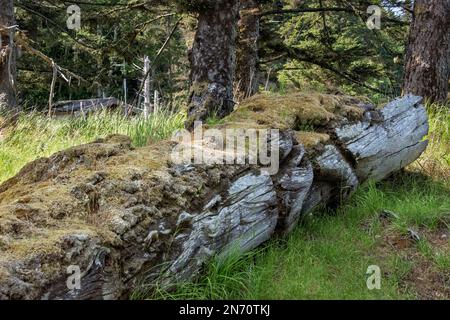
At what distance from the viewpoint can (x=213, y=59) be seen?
5.08 metres

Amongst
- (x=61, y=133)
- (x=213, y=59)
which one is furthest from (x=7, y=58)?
Result: (x=213, y=59)

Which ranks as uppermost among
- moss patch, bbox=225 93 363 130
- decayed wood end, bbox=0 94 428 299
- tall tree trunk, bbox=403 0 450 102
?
tall tree trunk, bbox=403 0 450 102

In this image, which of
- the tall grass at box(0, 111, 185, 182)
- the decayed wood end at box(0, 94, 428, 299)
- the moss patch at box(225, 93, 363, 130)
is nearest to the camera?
the decayed wood end at box(0, 94, 428, 299)

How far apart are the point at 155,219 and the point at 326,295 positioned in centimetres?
Result: 110

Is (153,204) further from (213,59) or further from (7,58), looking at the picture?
(7,58)

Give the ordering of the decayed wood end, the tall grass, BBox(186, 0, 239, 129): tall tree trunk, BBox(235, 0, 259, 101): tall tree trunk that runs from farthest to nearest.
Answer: BBox(235, 0, 259, 101): tall tree trunk, BBox(186, 0, 239, 129): tall tree trunk, the tall grass, the decayed wood end

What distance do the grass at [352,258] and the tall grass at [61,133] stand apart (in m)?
2.19

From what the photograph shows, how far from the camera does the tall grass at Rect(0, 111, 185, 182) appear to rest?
4789 millimetres

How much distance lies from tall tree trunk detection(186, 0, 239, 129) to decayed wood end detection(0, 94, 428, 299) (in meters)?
1.03

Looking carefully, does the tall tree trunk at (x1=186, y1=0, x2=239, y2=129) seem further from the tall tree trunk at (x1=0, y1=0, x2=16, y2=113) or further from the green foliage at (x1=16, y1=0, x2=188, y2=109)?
the tall tree trunk at (x1=0, y1=0, x2=16, y2=113)

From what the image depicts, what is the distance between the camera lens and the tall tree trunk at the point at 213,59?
4.98 meters

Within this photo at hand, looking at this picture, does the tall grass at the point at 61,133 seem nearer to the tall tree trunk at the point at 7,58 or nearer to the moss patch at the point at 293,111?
the tall tree trunk at the point at 7,58

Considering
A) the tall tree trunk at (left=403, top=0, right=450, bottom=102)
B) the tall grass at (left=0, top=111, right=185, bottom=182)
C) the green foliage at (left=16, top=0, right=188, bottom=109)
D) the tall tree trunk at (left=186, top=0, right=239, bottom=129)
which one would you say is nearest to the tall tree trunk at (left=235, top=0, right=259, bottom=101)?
the green foliage at (left=16, top=0, right=188, bottom=109)

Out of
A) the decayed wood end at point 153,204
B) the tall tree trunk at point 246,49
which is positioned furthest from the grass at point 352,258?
the tall tree trunk at point 246,49
